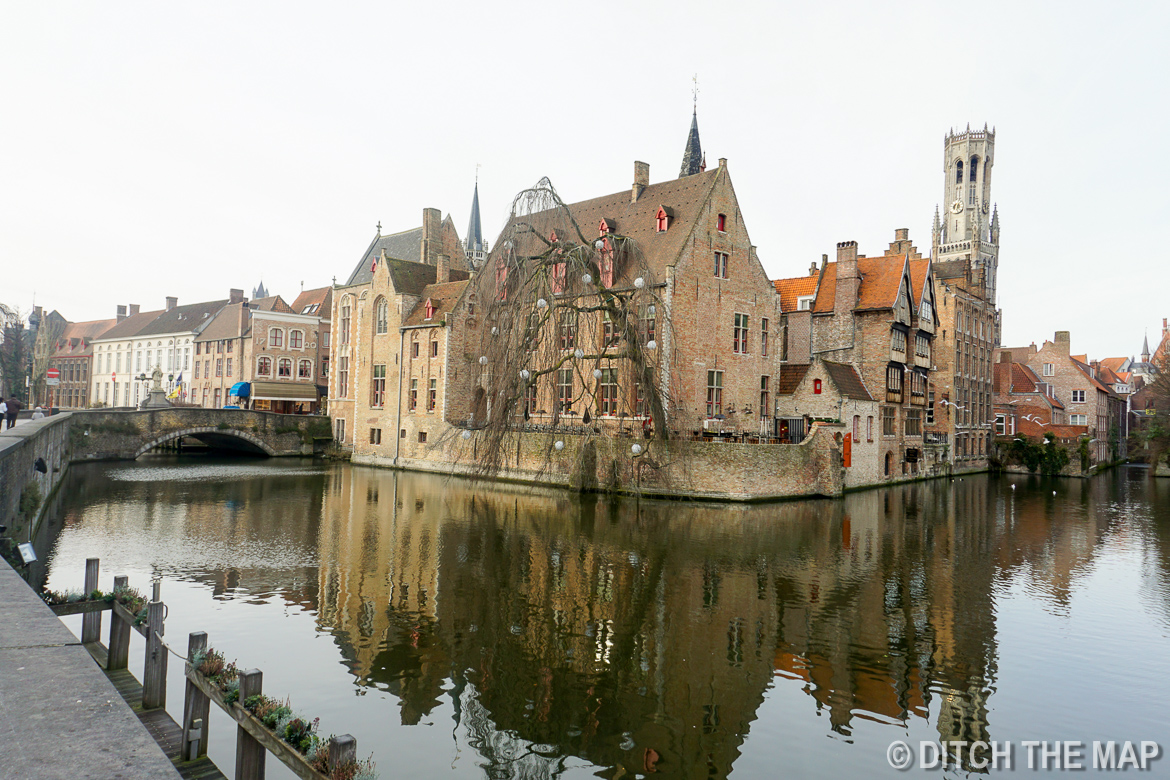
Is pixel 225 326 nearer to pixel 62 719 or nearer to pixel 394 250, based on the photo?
pixel 394 250

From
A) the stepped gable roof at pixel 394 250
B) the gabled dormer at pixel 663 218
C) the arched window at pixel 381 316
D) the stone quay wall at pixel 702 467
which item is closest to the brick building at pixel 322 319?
the stepped gable roof at pixel 394 250

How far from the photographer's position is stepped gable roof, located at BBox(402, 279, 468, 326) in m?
38.1

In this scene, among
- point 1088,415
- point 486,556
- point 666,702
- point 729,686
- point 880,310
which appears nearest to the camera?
point 666,702

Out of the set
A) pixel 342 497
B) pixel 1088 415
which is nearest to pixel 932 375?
pixel 1088 415

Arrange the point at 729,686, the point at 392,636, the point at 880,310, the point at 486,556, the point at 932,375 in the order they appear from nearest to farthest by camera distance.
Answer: the point at 729,686, the point at 392,636, the point at 486,556, the point at 880,310, the point at 932,375

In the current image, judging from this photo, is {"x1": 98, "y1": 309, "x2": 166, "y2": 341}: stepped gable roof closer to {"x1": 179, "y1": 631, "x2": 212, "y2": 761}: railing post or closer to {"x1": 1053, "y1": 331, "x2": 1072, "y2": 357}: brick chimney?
{"x1": 179, "y1": 631, "x2": 212, "y2": 761}: railing post

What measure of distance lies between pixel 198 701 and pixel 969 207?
106m

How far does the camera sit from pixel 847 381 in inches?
1253

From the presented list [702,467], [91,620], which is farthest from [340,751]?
[702,467]

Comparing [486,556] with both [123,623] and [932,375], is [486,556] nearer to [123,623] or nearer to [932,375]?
[123,623]

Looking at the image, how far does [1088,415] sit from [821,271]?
102 feet

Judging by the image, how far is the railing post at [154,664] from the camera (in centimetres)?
739

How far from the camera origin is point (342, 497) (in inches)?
1016

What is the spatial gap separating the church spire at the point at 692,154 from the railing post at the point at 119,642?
153 feet
